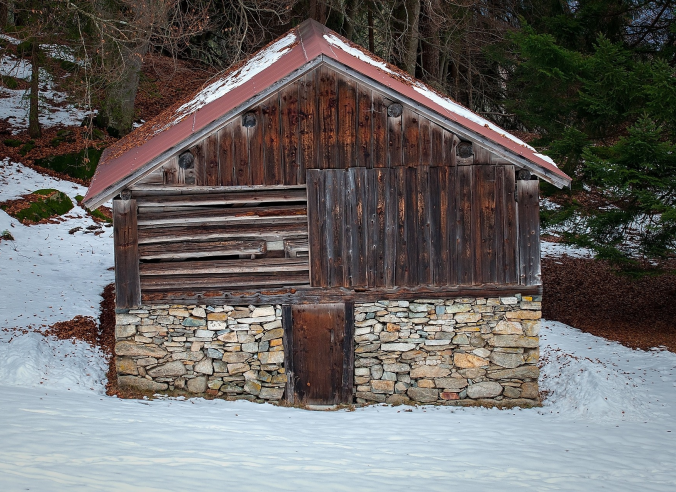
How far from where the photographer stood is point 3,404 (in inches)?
363

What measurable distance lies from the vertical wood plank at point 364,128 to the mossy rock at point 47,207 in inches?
448

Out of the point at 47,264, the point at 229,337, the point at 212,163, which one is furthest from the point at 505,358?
the point at 47,264

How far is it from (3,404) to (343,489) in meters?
4.91

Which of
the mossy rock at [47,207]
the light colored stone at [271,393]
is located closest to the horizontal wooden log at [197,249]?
the light colored stone at [271,393]

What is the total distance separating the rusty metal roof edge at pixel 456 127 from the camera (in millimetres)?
10195

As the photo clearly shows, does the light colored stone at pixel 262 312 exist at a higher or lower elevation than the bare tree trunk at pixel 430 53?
lower

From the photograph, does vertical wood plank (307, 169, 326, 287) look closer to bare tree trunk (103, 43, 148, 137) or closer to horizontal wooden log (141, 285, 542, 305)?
horizontal wooden log (141, 285, 542, 305)

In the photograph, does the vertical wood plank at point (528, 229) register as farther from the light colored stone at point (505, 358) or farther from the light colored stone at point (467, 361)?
the light colored stone at point (467, 361)

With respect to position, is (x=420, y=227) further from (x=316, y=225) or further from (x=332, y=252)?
(x=316, y=225)

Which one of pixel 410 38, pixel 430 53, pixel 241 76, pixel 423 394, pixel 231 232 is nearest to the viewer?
pixel 231 232

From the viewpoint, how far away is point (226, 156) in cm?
1046

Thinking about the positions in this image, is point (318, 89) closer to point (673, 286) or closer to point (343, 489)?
point (343, 489)

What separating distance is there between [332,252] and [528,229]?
3.05 meters

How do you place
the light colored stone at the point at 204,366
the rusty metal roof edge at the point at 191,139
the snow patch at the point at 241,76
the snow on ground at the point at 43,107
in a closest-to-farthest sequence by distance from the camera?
the rusty metal roof edge at the point at 191,139 → the light colored stone at the point at 204,366 → the snow patch at the point at 241,76 → the snow on ground at the point at 43,107
